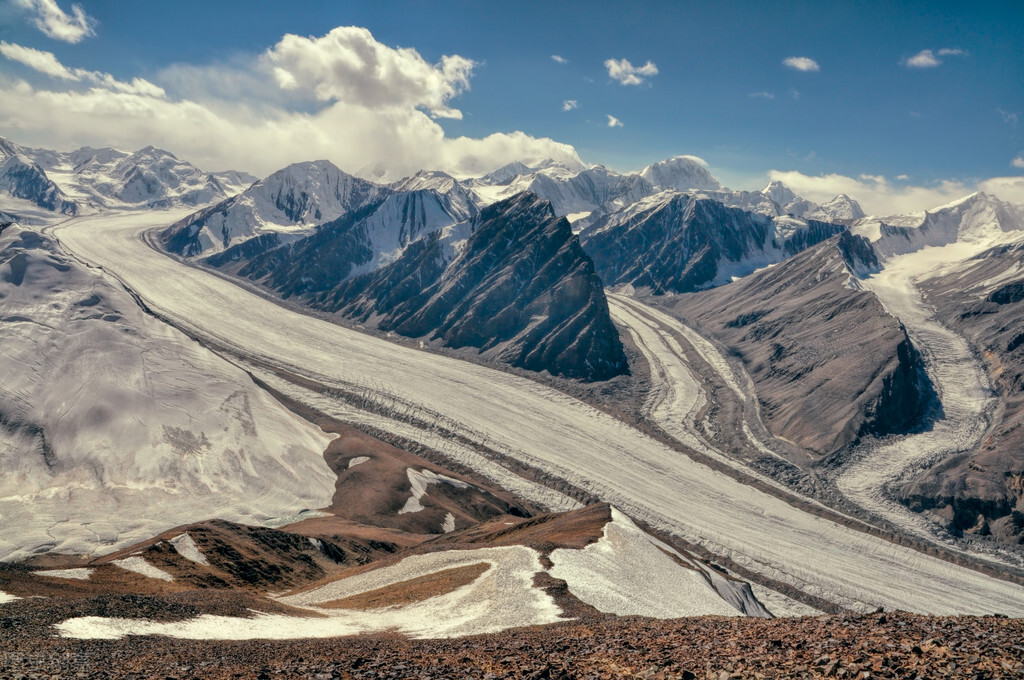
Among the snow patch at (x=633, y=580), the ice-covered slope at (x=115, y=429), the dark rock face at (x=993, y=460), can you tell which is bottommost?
the ice-covered slope at (x=115, y=429)

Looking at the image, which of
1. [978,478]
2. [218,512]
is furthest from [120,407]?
[978,478]

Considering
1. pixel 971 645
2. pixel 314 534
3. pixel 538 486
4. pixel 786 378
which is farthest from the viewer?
pixel 786 378

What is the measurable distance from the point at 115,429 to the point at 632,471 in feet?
272

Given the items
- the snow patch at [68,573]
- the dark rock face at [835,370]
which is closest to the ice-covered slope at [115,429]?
the snow patch at [68,573]

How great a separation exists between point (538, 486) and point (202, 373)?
63.6 meters

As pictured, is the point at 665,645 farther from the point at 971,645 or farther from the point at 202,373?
the point at 202,373

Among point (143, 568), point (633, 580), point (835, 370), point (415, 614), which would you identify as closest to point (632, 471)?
point (633, 580)

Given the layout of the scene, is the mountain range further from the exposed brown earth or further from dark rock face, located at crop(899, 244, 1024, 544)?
dark rock face, located at crop(899, 244, 1024, 544)

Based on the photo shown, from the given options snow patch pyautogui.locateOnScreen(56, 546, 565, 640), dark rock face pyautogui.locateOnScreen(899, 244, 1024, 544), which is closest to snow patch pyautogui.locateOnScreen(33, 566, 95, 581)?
snow patch pyautogui.locateOnScreen(56, 546, 565, 640)

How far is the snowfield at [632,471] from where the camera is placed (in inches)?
3228

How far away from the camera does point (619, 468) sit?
11044 cm

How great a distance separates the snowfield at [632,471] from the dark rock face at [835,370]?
29623 millimetres

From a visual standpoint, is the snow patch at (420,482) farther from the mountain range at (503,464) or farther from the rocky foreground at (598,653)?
the rocky foreground at (598,653)

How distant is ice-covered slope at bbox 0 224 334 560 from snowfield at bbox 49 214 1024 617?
3514 centimetres
